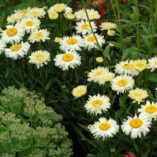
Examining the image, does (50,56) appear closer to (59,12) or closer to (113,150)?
(59,12)

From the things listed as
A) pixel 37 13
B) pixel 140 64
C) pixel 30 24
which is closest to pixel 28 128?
pixel 140 64

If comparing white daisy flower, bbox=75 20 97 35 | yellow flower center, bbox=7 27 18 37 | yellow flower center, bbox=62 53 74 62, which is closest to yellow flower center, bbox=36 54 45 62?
yellow flower center, bbox=62 53 74 62

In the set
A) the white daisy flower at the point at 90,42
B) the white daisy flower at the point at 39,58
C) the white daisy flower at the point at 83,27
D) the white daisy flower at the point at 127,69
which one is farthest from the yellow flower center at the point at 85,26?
the white daisy flower at the point at 127,69

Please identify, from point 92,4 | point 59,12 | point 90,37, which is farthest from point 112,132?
point 92,4

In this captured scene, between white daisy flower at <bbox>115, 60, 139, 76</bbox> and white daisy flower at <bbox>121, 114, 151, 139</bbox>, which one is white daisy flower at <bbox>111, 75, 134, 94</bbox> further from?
white daisy flower at <bbox>121, 114, 151, 139</bbox>

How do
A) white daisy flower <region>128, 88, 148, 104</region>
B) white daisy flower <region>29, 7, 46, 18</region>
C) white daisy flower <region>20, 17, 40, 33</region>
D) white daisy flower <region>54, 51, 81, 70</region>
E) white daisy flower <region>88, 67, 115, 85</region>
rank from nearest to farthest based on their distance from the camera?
white daisy flower <region>128, 88, 148, 104</region> < white daisy flower <region>88, 67, 115, 85</region> < white daisy flower <region>54, 51, 81, 70</region> < white daisy flower <region>20, 17, 40, 33</region> < white daisy flower <region>29, 7, 46, 18</region>

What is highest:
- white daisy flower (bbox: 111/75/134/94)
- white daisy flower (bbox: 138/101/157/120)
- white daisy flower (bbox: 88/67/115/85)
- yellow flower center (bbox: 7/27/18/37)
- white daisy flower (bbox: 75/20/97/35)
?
white daisy flower (bbox: 75/20/97/35)

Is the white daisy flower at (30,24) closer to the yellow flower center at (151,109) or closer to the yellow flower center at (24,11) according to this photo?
the yellow flower center at (24,11)
